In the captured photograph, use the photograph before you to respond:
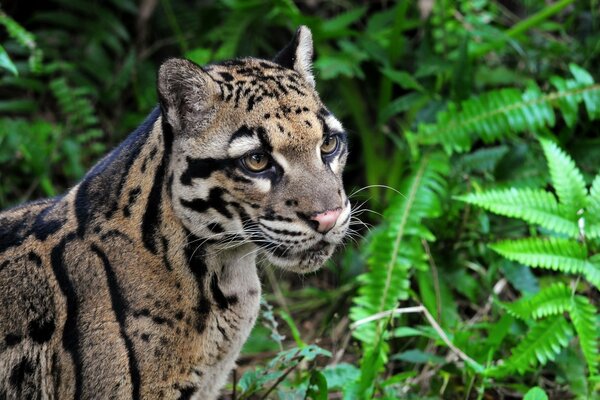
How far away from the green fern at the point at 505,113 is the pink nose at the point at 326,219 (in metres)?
2.51

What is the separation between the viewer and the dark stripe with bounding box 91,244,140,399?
12.6 feet

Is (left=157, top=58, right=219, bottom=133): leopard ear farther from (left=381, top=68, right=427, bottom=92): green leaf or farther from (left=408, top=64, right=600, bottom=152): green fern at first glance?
(left=381, top=68, right=427, bottom=92): green leaf

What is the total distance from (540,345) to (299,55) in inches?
87.4

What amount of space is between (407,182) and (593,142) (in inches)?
63.5

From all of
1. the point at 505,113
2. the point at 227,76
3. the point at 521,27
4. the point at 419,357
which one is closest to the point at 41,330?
the point at 227,76

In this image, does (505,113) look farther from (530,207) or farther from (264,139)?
(264,139)

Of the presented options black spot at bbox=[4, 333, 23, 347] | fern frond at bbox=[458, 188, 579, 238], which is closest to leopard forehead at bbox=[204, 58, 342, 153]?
black spot at bbox=[4, 333, 23, 347]

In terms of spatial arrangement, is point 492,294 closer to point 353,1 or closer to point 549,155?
point 549,155

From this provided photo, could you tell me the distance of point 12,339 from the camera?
394 cm

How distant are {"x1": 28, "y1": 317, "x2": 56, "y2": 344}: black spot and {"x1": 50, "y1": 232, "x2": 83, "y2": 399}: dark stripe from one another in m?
0.08

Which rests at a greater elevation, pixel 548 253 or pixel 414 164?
pixel 414 164

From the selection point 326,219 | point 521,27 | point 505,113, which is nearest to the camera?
point 326,219

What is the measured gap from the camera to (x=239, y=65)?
4.16 m

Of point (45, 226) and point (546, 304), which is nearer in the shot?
point (45, 226)
